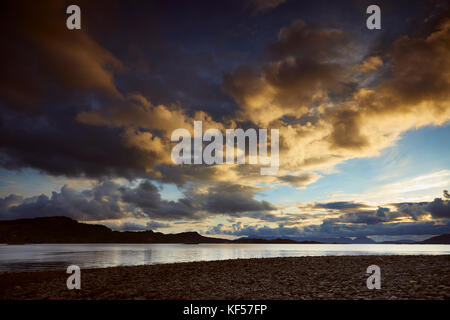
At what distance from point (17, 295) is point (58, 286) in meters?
2.65

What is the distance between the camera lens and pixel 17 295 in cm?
1852

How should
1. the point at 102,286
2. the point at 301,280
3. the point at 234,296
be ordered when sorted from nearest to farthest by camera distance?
the point at 234,296 → the point at 301,280 → the point at 102,286

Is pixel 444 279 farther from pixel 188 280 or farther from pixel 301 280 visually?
pixel 188 280

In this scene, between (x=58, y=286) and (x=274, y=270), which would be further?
(x=274, y=270)
